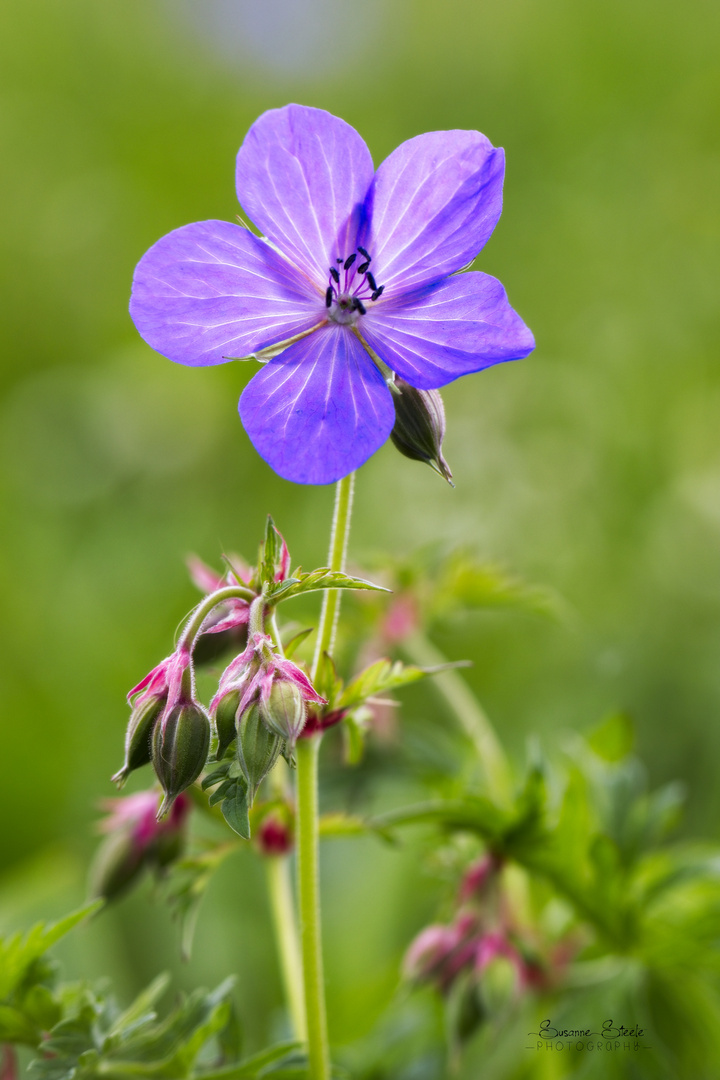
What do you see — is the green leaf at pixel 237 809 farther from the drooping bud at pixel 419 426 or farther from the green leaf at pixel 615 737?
the green leaf at pixel 615 737

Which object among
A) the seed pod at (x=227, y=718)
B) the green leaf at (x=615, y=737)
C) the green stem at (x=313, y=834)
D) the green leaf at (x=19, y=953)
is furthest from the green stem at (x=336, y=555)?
the green leaf at (x=615, y=737)

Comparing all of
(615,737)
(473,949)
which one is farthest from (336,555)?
(615,737)

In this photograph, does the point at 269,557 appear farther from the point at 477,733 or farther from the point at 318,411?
the point at 477,733

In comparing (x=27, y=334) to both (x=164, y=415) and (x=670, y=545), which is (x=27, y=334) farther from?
(x=670, y=545)

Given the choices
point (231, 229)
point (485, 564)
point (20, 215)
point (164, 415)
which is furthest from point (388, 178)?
point (20, 215)

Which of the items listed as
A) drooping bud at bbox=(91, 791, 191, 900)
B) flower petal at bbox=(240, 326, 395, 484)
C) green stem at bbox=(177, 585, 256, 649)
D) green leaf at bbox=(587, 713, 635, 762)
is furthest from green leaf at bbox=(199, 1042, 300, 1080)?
green leaf at bbox=(587, 713, 635, 762)

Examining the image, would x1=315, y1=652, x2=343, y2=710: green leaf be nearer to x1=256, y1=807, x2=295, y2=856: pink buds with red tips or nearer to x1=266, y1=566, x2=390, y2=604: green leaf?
x1=266, y1=566, x2=390, y2=604: green leaf
